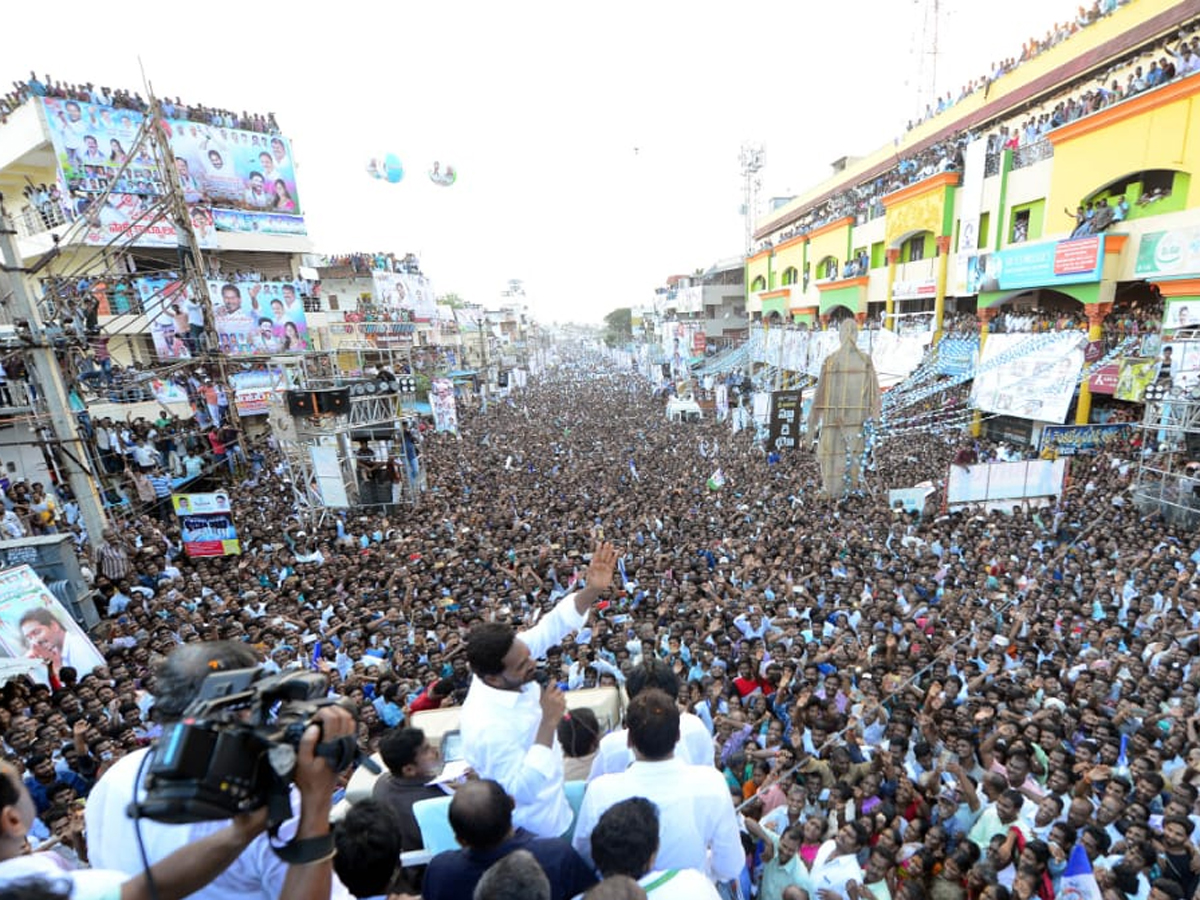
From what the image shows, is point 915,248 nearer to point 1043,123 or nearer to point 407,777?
point 1043,123

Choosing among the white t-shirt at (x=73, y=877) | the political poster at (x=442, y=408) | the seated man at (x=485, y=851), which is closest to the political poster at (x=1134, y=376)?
the seated man at (x=485, y=851)

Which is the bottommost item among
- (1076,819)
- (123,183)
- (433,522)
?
(433,522)

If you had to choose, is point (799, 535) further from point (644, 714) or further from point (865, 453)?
point (644, 714)

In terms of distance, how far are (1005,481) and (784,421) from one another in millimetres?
6567

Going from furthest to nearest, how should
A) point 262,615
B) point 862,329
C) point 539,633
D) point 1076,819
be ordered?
1. point 862,329
2. point 262,615
3. point 1076,819
4. point 539,633

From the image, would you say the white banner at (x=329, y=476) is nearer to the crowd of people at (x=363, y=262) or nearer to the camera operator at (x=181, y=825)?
the camera operator at (x=181, y=825)

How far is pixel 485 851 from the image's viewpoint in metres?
2.08

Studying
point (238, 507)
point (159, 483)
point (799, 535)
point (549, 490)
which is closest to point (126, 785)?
point (799, 535)

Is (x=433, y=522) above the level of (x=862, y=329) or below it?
below

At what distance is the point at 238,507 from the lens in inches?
529

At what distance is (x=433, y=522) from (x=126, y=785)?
11228mm

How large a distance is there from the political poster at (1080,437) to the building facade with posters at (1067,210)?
0.44 meters

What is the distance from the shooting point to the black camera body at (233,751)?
138 cm

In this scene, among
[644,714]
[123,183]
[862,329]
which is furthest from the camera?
[862,329]
